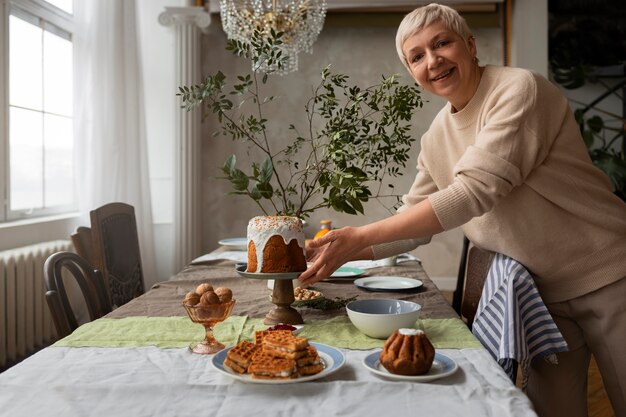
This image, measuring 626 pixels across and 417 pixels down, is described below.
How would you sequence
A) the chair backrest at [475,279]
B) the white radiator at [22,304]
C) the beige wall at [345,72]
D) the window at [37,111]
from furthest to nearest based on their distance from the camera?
1. the beige wall at [345,72]
2. the window at [37,111]
3. the white radiator at [22,304]
4. the chair backrest at [475,279]

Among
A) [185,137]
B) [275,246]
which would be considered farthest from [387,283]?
[185,137]

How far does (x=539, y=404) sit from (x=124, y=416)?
1063 mm

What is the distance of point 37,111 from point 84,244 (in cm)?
153

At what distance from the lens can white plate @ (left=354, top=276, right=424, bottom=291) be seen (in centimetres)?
184

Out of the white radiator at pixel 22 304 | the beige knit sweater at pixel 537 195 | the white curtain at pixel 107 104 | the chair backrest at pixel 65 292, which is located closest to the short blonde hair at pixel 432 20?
the beige knit sweater at pixel 537 195

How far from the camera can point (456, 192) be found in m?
1.34

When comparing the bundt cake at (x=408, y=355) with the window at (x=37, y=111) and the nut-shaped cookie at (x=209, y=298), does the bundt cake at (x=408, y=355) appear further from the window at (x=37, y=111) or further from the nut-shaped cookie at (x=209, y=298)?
the window at (x=37, y=111)

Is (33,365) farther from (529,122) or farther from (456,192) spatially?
(529,122)

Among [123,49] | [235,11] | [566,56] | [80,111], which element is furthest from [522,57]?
[80,111]

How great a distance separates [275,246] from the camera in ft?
4.34

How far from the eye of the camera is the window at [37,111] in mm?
3195

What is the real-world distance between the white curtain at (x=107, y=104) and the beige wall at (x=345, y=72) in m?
1.04

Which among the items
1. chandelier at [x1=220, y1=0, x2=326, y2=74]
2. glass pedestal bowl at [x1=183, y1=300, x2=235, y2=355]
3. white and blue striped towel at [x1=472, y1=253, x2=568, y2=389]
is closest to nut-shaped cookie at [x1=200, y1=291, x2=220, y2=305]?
glass pedestal bowl at [x1=183, y1=300, x2=235, y2=355]

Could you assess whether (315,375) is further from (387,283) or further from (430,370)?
(387,283)
